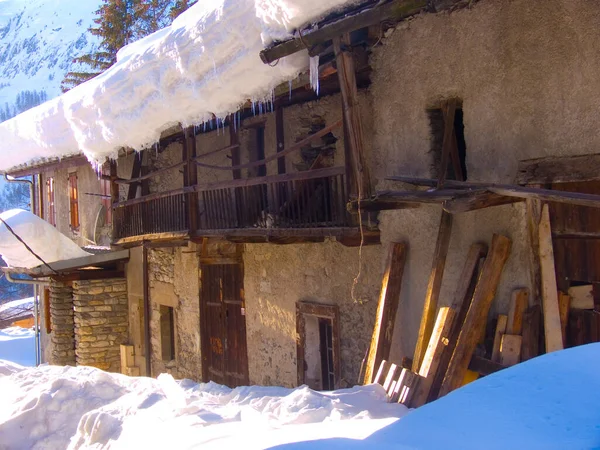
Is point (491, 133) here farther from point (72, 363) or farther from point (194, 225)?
point (72, 363)

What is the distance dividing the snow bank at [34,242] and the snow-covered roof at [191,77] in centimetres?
193

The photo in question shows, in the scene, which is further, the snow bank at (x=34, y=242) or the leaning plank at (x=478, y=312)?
the snow bank at (x=34, y=242)

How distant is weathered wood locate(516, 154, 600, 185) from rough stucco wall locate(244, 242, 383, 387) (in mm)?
2010

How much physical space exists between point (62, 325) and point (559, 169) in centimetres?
1080

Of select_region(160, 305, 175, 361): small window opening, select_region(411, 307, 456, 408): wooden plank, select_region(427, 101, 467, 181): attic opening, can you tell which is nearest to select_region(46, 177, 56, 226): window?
select_region(160, 305, 175, 361): small window opening

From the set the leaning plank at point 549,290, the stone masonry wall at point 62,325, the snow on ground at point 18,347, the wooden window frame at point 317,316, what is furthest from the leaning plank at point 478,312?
the snow on ground at point 18,347

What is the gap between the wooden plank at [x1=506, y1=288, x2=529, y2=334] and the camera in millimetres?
4766

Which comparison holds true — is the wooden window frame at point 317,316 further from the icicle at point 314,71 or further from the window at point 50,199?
the window at point 50,199

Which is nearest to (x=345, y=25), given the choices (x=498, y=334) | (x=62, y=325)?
(x=498, y=334)

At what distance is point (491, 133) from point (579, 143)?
79 cm

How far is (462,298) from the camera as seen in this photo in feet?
16.7

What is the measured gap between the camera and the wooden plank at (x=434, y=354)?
4.77 m

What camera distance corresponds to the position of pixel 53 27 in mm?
115375

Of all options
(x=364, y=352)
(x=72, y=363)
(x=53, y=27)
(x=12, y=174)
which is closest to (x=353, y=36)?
(x=364, y=352)
